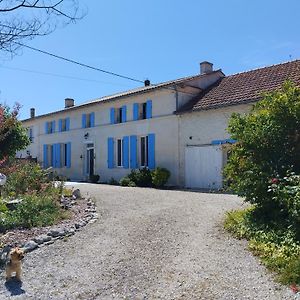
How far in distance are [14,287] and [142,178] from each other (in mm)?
13207

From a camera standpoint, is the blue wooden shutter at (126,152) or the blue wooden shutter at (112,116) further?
the blue wooden shutter at (112,116)

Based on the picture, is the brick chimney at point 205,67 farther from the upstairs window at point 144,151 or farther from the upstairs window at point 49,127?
the upstairs window at point 49,127

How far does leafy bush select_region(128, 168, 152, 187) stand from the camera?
18.0 metres

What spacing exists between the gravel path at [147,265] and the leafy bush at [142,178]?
31.6 feet

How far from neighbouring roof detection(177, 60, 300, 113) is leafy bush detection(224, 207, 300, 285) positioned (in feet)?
27.6

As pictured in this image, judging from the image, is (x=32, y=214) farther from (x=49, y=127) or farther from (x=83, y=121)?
(x=49, y=127)

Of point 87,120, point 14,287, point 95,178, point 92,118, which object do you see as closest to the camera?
point 14,287

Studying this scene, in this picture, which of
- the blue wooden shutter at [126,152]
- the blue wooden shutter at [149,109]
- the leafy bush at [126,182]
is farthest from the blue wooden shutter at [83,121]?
the leafy bush at [126,182]

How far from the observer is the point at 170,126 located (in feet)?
59.4

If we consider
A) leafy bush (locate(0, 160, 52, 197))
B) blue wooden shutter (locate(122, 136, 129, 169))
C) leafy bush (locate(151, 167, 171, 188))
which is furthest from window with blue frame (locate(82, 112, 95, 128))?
leafy bush (locate(0, 160, 52, 197))

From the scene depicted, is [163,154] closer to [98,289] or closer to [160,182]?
[160,182]

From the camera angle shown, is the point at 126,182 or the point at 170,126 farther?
the point at 126,182

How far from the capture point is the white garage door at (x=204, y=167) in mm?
15847

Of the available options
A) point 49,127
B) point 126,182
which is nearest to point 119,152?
point 126,182
